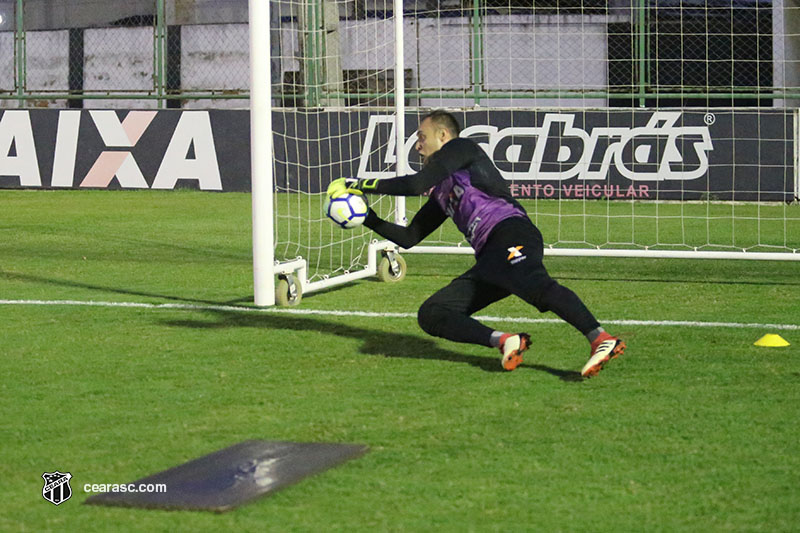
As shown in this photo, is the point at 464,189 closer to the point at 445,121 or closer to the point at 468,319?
A: the point at 445,121

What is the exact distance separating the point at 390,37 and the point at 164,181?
14.3ft

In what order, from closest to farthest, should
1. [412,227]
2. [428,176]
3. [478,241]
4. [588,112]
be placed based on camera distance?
[428,176] → [478,241] → [412,227] → [588,112]

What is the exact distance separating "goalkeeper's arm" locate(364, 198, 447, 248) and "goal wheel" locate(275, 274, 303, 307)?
1764 mm

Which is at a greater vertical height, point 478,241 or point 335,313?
point 478,241

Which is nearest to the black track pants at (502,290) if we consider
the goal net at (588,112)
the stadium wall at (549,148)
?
the goal net at (588,112)

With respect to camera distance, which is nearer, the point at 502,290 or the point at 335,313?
the point at 502,290

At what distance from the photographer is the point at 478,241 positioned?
695 cm

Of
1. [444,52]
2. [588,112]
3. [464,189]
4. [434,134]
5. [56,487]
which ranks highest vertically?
[444,52]

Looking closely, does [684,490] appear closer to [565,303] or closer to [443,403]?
[443,403]

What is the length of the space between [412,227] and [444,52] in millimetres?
13620

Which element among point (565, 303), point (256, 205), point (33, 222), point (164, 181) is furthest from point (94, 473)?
point (164, 181)

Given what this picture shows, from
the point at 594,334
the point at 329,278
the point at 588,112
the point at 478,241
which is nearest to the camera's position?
the point at 594,334

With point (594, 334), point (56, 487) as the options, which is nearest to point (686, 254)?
point (594, 334)

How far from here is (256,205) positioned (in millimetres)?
8688
